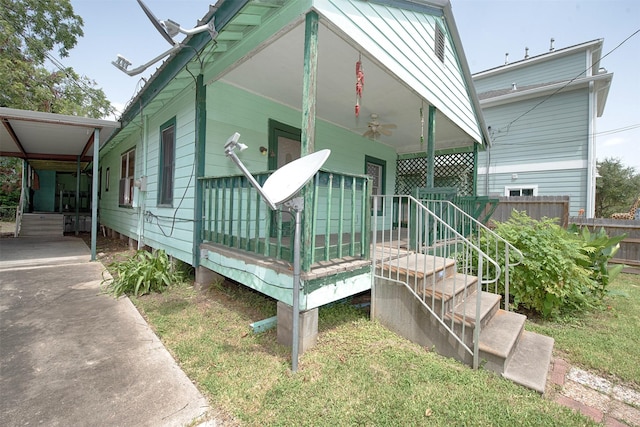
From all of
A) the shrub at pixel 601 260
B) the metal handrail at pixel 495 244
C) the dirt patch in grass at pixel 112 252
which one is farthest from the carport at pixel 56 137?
the shrub at pixel 601 260

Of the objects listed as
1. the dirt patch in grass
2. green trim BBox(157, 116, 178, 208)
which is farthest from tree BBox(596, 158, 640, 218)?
the dirt patch in grass

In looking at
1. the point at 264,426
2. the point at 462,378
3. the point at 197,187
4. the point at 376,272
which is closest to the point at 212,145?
the point at 197,187

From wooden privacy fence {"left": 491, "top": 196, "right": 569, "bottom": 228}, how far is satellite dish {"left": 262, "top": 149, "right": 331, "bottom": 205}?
22.4ft

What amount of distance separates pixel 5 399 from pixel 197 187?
8.81 ft

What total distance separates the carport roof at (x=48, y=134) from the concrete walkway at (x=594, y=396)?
8221mm

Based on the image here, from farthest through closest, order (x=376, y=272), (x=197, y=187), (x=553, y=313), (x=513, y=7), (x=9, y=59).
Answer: (x=9, y=59)
(x=513, y=7)
(x=197, y=187)
(x=553, y=313)
(x=376, y=272)

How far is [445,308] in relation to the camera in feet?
9.02

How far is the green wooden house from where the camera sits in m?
2.70

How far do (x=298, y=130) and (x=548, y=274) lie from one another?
4.44 m

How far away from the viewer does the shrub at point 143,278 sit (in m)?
3.97

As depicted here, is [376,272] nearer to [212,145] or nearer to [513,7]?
[212,145]

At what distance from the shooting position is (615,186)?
17453mm

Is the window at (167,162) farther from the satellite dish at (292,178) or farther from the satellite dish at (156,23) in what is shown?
the satellite dish at (292,178)

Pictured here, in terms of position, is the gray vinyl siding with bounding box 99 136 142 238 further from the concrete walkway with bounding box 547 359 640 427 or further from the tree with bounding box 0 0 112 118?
the concrete walkway with bounding box 547 359 640 427
